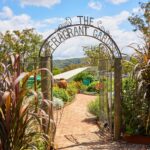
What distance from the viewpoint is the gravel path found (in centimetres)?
695

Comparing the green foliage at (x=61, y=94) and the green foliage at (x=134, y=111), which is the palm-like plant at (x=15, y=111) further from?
the green foliage at (x=61, y=94)

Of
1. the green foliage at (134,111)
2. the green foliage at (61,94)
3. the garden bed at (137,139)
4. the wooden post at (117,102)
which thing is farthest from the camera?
the green foliage at (61,94)

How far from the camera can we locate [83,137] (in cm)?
795

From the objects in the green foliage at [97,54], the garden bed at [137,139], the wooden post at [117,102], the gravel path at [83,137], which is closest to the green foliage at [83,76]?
the green foliage at [97,54]

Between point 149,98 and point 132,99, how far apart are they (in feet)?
1.56

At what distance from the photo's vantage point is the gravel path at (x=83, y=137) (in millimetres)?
6945

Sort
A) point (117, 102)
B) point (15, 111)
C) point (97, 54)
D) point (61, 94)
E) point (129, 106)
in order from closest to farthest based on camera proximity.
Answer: point (15, 111) < point (129, 106) < point (117, 102) < point (61, 94) < point (97, 54)

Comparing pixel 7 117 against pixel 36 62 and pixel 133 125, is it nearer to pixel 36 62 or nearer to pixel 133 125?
pixel 36 62

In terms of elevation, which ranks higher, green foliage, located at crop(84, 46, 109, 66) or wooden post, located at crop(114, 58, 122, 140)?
green foliage, located at crop(84, 46, 109, 66)

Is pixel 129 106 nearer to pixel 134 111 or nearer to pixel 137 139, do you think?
pixel 134 111

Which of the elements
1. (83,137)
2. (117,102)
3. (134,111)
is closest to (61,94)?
(83,137)

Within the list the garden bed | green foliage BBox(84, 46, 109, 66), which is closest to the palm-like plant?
the garden bed

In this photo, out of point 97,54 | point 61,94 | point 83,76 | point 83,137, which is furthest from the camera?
point 97,54

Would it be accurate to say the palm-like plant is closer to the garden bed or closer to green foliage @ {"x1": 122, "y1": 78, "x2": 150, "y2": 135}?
green foliage @ {"x1": 122, "y1": 78, "x2": 150, "y2": 135}
